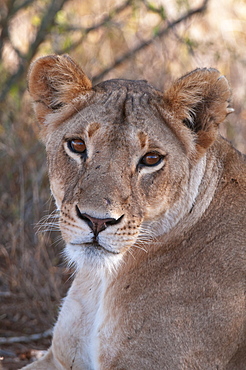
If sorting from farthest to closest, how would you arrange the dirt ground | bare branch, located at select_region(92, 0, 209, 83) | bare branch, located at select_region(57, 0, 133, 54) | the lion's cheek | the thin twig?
bare branch, located at select_region(57, 0, 133, 54), bare branch, located at select_region(92, 0, 209, 83), the thin twig, the dirt ground, the lion's cheek

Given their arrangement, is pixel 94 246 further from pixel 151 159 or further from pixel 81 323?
pixel 81 323

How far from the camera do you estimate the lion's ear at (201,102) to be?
3580 mm

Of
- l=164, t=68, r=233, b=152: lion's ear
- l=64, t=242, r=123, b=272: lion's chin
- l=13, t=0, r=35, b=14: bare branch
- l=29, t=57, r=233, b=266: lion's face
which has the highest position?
l=13, t=0, r=35, b=14: bare branch

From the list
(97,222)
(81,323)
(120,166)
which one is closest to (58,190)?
(120,166)

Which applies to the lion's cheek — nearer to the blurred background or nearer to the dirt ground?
the dirt ground

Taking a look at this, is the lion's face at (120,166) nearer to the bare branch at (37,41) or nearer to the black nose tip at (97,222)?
the black nose tip at (97,222)

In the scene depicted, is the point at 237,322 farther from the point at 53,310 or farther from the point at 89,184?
the point at 53,310

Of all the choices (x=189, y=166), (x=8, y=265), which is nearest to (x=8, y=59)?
(x=8, y=265)

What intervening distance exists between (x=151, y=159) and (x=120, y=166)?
21cm

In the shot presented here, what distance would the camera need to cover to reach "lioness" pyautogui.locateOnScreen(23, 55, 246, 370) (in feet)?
11.0

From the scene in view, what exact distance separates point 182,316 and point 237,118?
540 centimetres

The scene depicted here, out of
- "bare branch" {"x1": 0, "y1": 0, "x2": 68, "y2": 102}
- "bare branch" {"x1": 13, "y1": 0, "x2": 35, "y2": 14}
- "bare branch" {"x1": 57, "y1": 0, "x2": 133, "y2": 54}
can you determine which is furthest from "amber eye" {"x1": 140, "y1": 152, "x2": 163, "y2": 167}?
"bare branch" {"x1": 13, "y1": 0, "x2": 35, "y2": 14}

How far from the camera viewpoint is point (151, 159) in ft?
11.5

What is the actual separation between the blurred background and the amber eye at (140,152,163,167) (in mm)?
2432
